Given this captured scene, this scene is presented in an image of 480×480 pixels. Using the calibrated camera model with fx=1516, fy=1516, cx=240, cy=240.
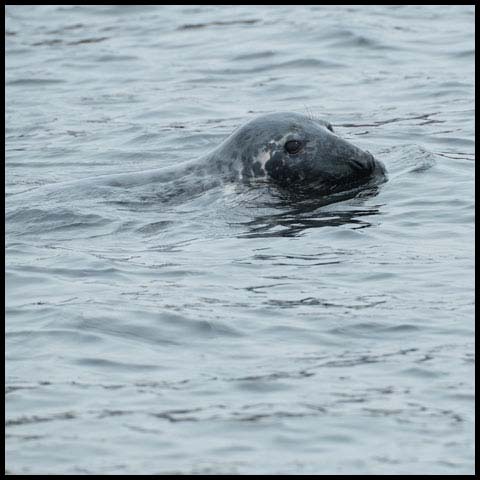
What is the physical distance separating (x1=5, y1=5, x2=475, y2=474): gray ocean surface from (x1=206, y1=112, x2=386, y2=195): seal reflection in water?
0.27m

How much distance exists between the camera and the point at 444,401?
7.71 meters

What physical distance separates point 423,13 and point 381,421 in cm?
1480

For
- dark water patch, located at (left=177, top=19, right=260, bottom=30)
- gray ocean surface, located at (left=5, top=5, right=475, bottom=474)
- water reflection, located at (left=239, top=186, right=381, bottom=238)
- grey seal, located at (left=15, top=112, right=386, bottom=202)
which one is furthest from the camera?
dark water patch, located at (left=177, top=19, right=260, bottom=30)

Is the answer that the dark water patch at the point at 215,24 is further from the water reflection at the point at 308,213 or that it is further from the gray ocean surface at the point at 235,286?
the water reflection at the point at 308,213

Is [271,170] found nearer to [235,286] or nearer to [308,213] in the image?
[308,213]

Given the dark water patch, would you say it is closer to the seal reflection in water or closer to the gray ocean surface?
the gray ocean surface

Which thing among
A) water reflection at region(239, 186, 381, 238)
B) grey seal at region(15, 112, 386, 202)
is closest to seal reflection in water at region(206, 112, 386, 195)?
grey seal at region(15, 112, 386, 202)

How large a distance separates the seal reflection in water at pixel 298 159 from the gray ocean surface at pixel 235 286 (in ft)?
0.89

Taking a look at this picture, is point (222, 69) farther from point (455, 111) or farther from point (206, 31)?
point (455, 111)

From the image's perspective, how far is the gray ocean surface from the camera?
735cm

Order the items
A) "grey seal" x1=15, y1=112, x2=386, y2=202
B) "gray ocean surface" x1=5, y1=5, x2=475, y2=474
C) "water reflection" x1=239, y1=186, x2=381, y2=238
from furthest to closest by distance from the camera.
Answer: "grey seal" x1=15, y1=112, x2=386, y2=202 < "water reflection" x1=239, y1=186, x2=381, y2=238 < "gray ocean surface" x1=5, y1=5, x2=475, y2=474

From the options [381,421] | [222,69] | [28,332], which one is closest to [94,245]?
[28,332]

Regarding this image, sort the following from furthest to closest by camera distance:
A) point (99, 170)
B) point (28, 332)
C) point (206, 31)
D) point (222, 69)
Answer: point (206, 31) → point (222, 69) → point (99, 170) → point (28, 332)

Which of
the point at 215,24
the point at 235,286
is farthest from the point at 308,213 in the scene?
the point at 215,24
